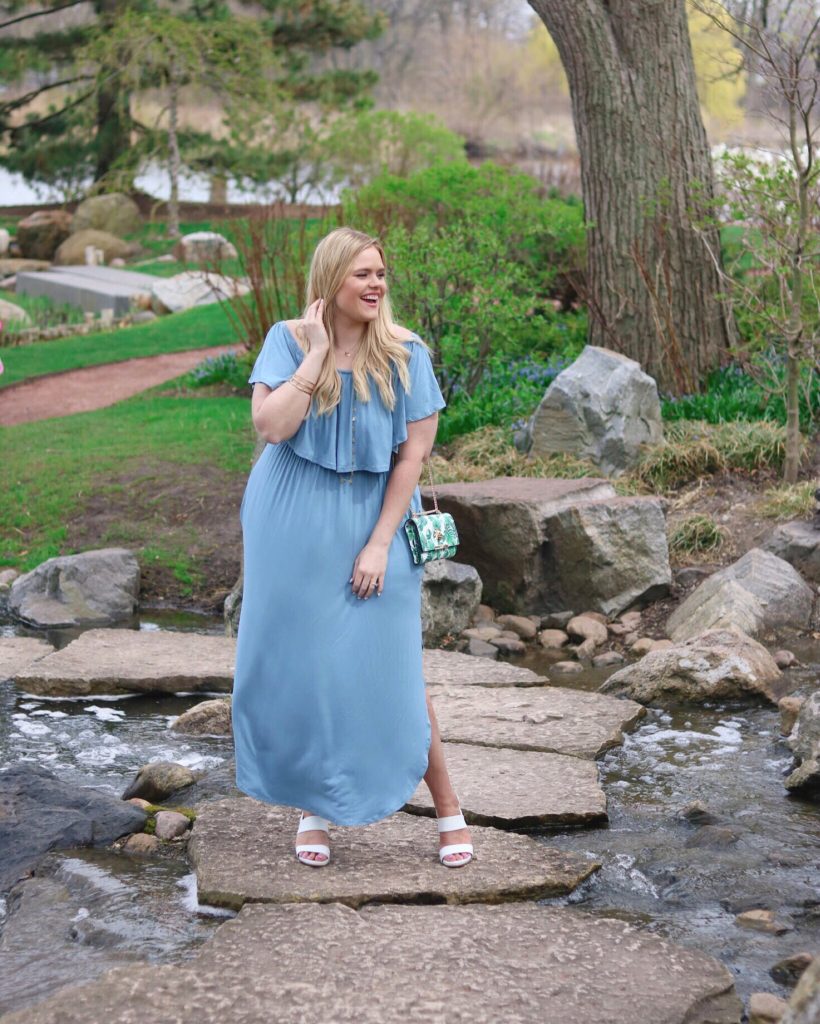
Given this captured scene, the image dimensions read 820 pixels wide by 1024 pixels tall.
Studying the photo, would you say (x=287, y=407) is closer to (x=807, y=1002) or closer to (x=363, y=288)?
(x=363, y=288)

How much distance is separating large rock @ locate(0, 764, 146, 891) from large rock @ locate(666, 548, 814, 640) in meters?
3.12

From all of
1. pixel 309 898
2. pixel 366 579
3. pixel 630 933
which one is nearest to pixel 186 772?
pixel 309 898

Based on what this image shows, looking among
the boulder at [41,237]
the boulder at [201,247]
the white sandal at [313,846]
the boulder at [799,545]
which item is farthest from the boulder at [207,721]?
the boulder at [41,237]

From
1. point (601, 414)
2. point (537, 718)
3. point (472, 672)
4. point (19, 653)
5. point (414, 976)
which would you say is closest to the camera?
point (414, 976)

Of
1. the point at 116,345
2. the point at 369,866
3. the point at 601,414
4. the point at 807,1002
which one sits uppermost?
the point at 601,414

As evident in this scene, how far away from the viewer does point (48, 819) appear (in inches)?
168

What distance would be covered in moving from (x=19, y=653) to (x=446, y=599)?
2.14m

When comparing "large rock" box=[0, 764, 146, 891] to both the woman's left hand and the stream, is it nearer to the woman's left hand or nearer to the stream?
the stream

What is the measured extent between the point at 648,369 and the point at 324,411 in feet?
21.5

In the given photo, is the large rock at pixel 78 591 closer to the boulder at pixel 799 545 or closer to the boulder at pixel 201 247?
the boulder at pixel 799 545

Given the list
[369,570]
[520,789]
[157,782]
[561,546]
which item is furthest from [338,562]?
[561,546]

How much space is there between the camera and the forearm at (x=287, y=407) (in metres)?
3.54

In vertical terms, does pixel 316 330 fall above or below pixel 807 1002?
above

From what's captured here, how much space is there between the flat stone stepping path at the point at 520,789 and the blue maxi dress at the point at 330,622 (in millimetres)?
705
